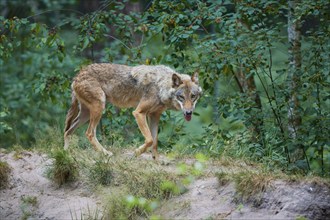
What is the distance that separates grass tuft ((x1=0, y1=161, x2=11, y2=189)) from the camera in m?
9.51

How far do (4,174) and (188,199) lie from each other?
9.40 ft

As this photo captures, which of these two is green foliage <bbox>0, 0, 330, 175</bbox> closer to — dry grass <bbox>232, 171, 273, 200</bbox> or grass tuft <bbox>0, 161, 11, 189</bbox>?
dry grass <bbox>232, 171, 273, 200</bbox>

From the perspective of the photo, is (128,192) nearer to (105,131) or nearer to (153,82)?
(153,82)

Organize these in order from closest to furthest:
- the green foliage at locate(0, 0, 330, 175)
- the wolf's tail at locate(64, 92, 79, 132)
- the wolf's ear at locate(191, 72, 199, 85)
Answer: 1. the green foliage at locate(0, 0, 330, 175)
2. the wolf's ear at locate(191, 72, 199, 85)
3. the wolf's tail at locate(64, 92, 79, 132)

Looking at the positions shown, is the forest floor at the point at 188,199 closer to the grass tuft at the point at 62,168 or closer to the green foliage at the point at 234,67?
the grass tuft at the point at 62,168

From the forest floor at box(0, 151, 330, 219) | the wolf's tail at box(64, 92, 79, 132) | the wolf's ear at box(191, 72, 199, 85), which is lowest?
the forest floor at box(0, 151, 330, 219)

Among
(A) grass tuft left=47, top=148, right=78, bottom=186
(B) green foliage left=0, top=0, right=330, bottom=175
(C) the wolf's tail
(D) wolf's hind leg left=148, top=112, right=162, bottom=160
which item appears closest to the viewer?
(A) grass tuft left=47, top=148, right=78, bottom=186

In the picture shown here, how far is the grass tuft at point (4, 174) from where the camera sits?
951 cm

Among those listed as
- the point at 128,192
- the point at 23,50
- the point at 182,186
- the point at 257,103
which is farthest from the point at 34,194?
the point at 23,50

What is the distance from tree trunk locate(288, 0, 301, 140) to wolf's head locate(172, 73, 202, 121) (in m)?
1.40

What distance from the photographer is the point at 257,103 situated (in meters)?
11.6

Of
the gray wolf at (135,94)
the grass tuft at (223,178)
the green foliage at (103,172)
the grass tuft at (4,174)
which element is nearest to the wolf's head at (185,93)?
the gray wolf at (135,94)

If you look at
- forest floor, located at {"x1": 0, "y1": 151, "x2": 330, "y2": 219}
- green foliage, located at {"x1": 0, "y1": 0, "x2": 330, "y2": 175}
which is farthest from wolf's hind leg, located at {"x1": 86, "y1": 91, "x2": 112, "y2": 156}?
forest floor, located at {"x1": 0, "y1": 151, "x2": 330, "y2": 219}

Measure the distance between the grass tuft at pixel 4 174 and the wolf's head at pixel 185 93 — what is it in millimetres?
2672
